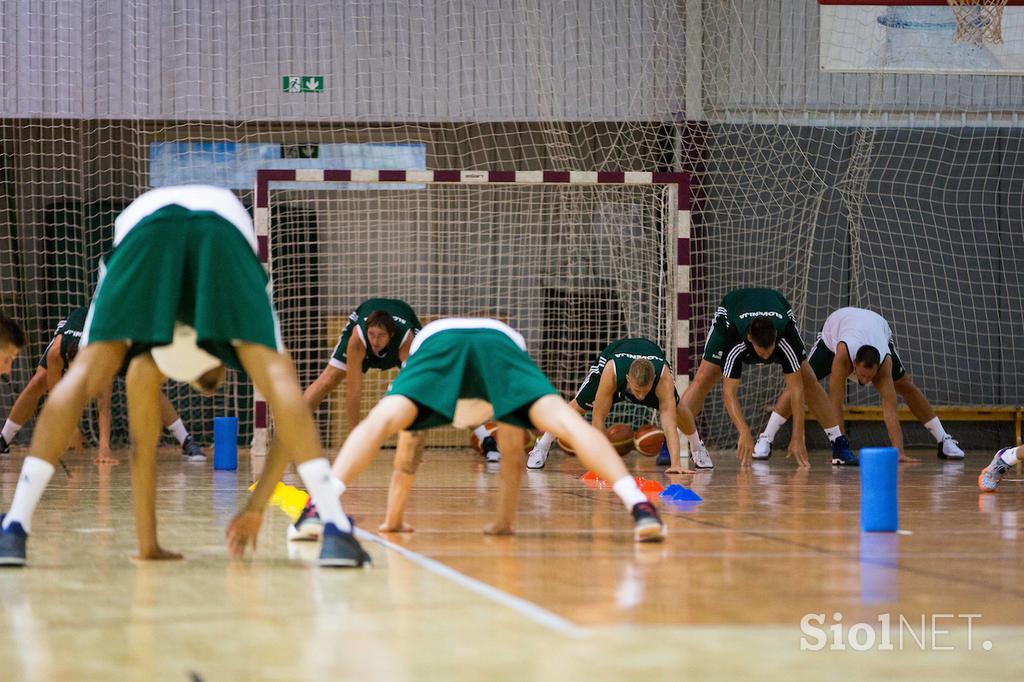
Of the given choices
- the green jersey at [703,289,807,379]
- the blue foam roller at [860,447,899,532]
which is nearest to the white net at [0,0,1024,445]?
the green jersey at [703,289,807,379]

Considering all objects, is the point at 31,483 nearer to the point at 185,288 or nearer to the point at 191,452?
the point at 185,288

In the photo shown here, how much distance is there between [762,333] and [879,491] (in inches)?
208

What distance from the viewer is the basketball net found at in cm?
1337

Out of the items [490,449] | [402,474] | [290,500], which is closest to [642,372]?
[490,449]

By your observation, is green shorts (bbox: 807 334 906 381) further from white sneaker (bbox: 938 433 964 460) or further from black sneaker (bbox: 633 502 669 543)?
black sneaker (bbox: 633 502 669 543)

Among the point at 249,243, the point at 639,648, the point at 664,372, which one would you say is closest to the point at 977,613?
the point at 639,648

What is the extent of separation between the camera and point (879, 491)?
571cm

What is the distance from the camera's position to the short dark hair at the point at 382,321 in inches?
412

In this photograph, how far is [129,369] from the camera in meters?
4.62

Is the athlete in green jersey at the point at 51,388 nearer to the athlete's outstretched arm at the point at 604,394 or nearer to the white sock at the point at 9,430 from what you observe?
the white sock at the point at 9,430

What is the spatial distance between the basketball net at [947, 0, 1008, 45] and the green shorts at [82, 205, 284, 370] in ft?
36.2

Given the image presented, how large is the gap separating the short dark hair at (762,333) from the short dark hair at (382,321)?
3088 millimetres

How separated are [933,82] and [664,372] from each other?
6201 mm

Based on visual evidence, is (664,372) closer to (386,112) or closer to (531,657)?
(386,112)
